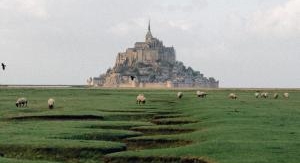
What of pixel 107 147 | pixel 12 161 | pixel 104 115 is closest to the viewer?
pixel 12 161

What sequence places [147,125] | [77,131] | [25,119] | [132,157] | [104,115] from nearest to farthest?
[132,157] → [77,131] → [147,125] → [25,119] → [104,115]

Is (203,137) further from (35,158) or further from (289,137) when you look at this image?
(35,158)

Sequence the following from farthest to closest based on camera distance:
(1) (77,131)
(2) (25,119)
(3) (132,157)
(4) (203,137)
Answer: (2) (25,119), (1) (77,131), (4) (203,137), (3) (132,157)

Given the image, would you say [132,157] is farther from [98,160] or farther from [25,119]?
[25,119]

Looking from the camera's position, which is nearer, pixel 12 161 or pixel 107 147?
pixel 12 161

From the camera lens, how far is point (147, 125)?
3219cm

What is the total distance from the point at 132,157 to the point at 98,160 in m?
1.39

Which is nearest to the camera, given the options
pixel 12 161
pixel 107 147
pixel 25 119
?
pixel 12 161

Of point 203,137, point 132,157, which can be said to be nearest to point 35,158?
point 132,157

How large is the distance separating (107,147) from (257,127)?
928 centimetres

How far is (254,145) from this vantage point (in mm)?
21172

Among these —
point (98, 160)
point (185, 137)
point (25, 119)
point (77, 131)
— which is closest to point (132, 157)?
point (98, 160)

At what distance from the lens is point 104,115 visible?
1545 inches

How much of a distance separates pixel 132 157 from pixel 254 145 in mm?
4842
